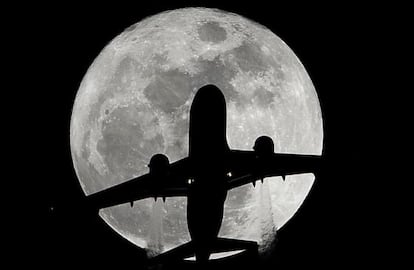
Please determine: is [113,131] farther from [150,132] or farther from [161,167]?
[161,167]

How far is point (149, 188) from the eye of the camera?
35.5 ft

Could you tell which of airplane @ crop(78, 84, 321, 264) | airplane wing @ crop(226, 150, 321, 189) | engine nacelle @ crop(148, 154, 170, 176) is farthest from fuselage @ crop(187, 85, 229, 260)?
engine nacelle @ crop(148, 154, 170, 176)

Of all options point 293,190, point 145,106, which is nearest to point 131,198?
point 145,106

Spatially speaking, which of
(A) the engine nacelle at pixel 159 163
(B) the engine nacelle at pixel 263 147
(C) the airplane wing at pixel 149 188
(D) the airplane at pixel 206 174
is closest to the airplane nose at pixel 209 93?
(D) the airplane at pixel 206 174

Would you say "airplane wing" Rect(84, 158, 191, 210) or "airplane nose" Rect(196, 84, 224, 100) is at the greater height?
"airplane nose" Rect(196, 84, 224, 100)

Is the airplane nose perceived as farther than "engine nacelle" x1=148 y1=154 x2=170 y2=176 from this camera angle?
Yes

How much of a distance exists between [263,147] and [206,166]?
0.85 m

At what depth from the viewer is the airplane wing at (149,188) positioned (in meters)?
10.4

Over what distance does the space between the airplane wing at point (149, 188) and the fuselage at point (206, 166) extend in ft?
0.60

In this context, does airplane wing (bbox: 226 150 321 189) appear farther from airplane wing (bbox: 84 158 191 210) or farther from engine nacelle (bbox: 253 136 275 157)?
airplane wing (bbox: 84 158 191 210)

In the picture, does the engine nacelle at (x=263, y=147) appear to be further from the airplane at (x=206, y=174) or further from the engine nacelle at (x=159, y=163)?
the engine nacelle at (x=159, y=163)

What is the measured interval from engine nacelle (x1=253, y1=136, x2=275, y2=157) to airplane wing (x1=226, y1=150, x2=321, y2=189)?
0.17ft

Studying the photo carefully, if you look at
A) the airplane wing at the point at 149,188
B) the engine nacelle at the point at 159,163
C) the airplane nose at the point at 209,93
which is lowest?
the airplane wing at the point at 149,188

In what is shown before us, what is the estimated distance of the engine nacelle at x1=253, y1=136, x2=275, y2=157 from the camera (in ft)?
34.9
